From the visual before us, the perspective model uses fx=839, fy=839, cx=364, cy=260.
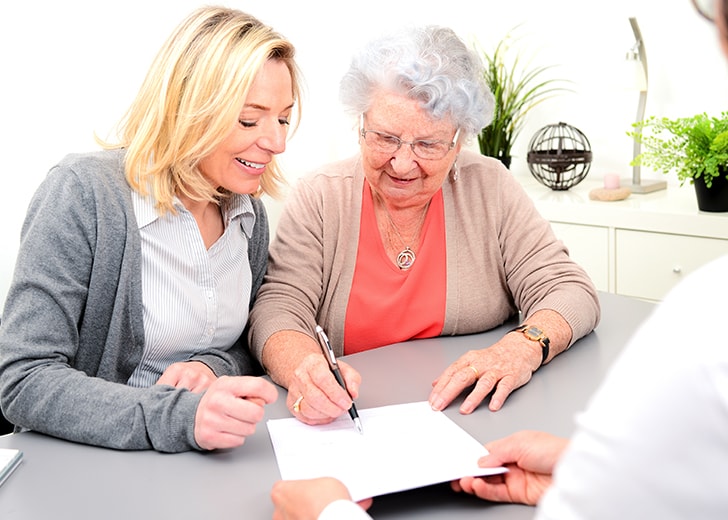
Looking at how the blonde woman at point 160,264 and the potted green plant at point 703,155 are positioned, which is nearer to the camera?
the blonde woman at point 160,264

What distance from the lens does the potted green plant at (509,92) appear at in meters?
3.54

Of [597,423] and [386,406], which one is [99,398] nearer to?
[386,406]

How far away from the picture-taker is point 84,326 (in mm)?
1518

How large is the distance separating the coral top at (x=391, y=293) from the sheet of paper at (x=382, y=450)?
474 millimetres

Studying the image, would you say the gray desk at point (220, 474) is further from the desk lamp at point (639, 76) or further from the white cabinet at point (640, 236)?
the desk lamp at point (639, 76)

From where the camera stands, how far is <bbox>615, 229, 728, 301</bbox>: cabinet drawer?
2.98 m

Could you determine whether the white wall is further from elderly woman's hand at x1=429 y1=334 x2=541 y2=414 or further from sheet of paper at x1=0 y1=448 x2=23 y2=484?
sheet of paper at x1=0 y1=448 x2=23 y2=484

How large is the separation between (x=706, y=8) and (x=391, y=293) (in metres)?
1.36

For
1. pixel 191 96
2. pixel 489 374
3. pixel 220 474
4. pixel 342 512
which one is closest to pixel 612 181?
pixel 489 374

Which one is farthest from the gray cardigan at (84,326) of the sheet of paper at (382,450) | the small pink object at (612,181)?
the small pink object at (612,181)

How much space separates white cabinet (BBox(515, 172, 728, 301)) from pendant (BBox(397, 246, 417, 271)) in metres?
1.40

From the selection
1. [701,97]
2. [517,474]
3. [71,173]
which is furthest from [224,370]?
[701,97]

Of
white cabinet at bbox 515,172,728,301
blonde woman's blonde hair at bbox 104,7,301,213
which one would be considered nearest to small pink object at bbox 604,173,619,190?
white cabinet at bbox 515,172,728,301

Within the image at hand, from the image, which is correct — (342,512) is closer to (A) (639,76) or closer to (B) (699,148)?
(B) (699,148)
